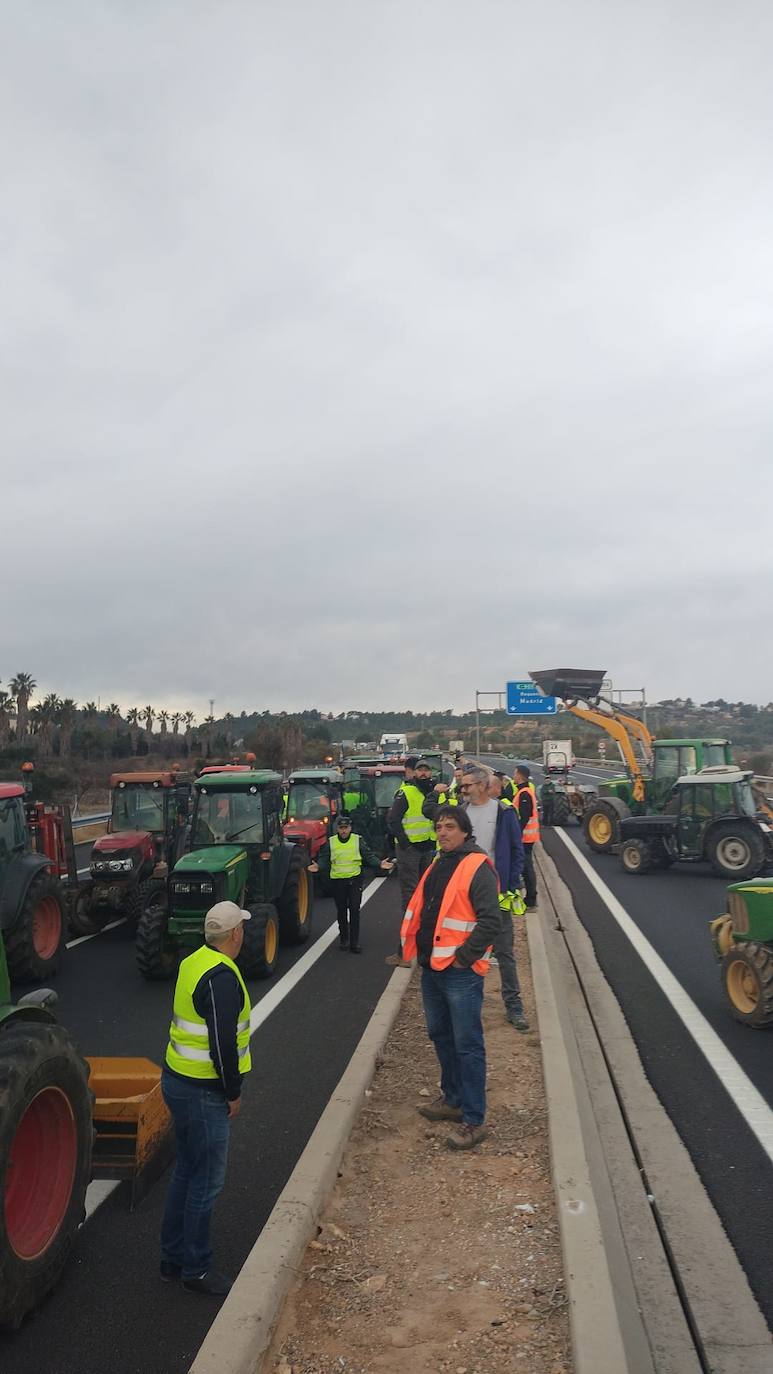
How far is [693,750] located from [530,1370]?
56.7ft

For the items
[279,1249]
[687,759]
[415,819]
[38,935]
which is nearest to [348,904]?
[415,819]

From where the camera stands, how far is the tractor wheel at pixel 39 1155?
145 inches

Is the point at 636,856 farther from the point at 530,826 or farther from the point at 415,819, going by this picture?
the point at 415,819

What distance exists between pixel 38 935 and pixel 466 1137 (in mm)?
6109

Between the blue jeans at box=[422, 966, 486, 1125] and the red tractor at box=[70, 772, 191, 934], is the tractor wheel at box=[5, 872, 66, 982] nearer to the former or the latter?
the red tractor at box=[70, 772, 191, 934]

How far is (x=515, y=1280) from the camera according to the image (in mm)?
3922

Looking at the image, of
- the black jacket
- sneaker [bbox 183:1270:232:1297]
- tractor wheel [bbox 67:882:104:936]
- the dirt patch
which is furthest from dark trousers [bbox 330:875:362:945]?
sneaker [bbox 183:1270:232:1297]

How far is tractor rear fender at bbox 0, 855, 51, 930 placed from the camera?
9047 mm

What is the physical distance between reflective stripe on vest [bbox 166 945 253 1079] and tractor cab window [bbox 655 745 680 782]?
668 inches

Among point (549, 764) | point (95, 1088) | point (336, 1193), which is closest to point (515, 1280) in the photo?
point (336, 1193)

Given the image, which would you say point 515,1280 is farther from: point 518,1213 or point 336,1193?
point 336,1193

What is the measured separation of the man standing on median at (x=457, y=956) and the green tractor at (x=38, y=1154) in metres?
2.11

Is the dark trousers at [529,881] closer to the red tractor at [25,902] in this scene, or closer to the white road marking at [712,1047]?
the white road marking at [712,1047]

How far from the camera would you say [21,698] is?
67.1 metres
